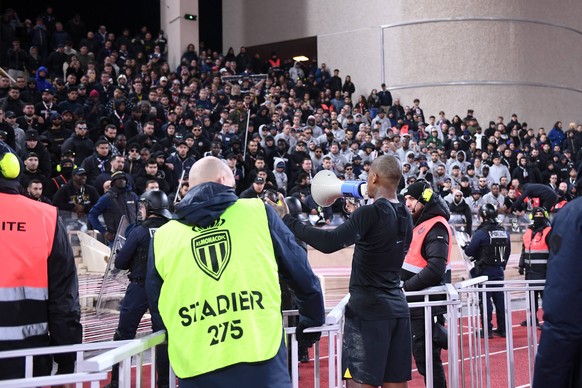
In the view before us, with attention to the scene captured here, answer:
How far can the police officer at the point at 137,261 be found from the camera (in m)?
6.96

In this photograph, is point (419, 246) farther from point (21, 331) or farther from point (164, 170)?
point (164, 170)

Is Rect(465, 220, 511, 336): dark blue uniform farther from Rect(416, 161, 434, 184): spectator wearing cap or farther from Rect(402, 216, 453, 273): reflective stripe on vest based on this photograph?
Rect(416, 161, 434, 184): spectator wearing cap

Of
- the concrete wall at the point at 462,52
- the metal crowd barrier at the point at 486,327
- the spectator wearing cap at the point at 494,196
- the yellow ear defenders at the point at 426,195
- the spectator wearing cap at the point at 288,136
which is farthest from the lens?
the concrete wall at the point at 462,52

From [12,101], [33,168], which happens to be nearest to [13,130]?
[33,168]

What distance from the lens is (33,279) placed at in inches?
150

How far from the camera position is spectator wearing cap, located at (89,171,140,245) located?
10.9 meters

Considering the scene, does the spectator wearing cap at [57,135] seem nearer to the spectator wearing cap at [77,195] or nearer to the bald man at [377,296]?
the spectator wearing cap at [77,195]

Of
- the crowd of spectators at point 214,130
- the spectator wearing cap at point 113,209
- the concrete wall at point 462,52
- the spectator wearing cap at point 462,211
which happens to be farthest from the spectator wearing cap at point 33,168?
the concrete wall at point 462,52

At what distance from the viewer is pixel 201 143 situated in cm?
1586

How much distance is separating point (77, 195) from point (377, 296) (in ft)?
25.6

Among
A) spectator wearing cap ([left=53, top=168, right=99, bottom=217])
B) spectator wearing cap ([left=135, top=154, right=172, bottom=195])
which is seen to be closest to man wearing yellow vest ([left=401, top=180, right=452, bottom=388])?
spectator wearing cap ([left=53, top=168, right=99, bottom=217])

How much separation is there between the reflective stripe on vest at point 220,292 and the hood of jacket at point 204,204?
1.3 inches

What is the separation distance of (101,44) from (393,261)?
716 inches

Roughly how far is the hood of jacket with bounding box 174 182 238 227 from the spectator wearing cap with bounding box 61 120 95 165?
10.1 m
